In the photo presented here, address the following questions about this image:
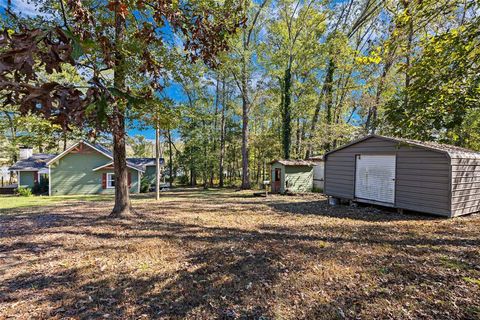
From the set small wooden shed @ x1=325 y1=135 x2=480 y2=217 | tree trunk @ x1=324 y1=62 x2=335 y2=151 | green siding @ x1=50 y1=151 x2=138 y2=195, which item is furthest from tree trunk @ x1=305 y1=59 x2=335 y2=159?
green siding @ x1=50 y1=151 x2=138 y2=195

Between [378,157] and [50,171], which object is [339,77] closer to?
[378,157]

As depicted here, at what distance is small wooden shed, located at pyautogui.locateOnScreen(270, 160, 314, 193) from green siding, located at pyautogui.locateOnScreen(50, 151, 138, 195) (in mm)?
12908

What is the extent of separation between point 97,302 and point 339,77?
23253 millimetres

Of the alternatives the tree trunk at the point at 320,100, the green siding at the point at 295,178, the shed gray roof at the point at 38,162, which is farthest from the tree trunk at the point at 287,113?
the shed gray roof at the point at 38,162

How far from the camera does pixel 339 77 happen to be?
2145 cm

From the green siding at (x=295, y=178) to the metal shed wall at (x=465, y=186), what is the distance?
9.12m

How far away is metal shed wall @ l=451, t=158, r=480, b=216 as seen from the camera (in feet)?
23.2

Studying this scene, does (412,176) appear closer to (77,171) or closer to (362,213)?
(362,213)

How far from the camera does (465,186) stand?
24.4 feet

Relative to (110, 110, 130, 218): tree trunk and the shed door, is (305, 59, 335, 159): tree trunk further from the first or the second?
(110, 110, 130, 218): tree trunk

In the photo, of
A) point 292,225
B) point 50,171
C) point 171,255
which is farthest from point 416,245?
point 50,171

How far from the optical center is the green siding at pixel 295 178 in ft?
51.8

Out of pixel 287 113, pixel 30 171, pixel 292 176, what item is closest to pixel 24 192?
pixel 30 171

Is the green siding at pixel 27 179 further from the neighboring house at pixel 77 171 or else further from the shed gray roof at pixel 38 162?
the shed gray roof at pixel 38 162
